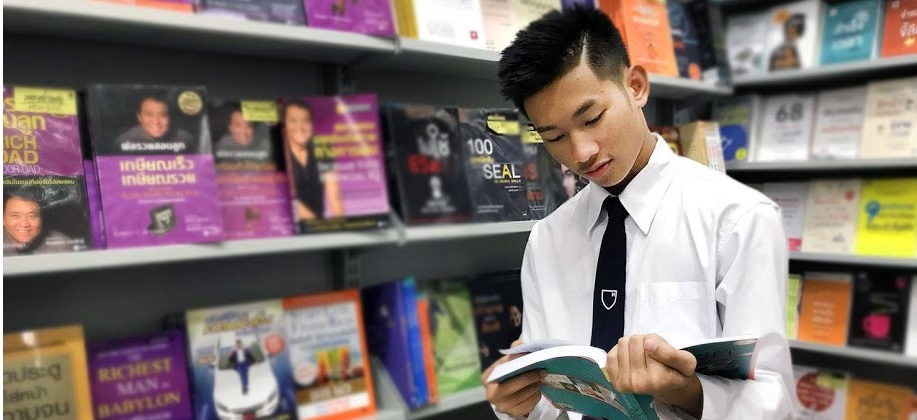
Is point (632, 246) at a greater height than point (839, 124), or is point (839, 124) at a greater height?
point (839, 124)

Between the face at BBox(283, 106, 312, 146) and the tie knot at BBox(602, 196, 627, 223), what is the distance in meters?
0.97

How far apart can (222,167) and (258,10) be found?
0.36 meters

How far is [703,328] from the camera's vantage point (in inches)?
28.7

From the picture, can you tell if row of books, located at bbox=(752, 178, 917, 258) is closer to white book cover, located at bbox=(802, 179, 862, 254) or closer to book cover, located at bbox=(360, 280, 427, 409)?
white book cover, located at bbox=(802, 179, 862, 254)

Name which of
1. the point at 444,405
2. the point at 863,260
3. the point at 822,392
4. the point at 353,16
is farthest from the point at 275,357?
the point at 863,260

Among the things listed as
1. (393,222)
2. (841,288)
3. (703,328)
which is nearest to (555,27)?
(703,328)

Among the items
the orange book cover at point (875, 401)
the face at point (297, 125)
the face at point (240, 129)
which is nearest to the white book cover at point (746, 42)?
the orange book cover at point (875, 401)

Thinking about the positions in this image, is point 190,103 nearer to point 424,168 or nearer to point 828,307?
point 424,168

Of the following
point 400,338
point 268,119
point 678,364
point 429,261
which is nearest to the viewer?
point 678,364

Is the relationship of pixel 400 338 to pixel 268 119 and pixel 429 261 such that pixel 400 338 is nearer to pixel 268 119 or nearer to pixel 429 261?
pixel 429 261

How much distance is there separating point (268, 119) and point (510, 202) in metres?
0.96

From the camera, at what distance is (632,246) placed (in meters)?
0.75

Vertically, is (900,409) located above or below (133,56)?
below

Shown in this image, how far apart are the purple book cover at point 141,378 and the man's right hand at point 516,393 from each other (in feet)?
3.03
